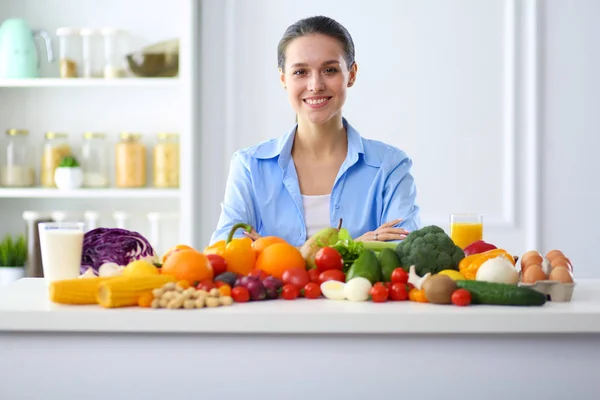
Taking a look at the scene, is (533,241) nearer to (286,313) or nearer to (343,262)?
(343,262)

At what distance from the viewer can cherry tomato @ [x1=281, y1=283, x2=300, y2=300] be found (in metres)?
1.57

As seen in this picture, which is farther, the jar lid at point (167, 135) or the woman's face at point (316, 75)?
the jar lid at point (167, 135)

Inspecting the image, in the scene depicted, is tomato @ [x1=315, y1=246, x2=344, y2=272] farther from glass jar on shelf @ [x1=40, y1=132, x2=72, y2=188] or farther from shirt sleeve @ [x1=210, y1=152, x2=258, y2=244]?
glass jar on shelf @ [x1=40, y1=132, x2=72, y2=188]

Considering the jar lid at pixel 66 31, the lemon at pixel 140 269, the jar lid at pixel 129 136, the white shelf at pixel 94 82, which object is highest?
the jar lid at pixel 66 31

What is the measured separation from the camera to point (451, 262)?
1688 mm

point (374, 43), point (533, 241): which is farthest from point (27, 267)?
point (533, 241)

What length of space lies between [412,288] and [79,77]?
272 centimetres

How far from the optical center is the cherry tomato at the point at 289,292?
1.57 meters

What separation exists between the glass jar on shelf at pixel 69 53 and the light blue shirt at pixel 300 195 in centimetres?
143

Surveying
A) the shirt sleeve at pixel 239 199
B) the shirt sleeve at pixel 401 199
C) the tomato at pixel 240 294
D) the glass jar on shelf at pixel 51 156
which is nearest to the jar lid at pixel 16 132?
the glass jar on shelf at pixel 51 156

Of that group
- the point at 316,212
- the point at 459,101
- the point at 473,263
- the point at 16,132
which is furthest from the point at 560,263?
the point at 16,132

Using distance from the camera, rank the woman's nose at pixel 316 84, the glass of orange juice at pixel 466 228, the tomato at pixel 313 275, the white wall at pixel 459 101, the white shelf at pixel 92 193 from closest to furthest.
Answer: the tomato at pixel 313 275, the glass of orange juice at pixel 466 228, the woman's nose at pixel 316 84, the white shelf at pixel 92 193, the white wall at pixel 459 101

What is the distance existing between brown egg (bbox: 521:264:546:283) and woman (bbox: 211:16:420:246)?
963 mm

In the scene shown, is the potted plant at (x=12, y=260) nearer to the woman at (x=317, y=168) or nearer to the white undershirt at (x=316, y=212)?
the woman at (x=317, y=168)
